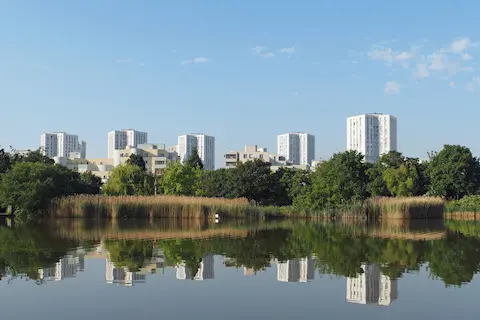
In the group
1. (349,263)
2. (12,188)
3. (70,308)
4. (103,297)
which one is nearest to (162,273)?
(103,297)

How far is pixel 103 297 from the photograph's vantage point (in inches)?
317

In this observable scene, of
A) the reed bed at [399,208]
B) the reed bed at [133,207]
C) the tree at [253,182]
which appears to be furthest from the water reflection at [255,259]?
the tree at [253,182]

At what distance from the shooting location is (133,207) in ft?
108

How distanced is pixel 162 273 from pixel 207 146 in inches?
5914

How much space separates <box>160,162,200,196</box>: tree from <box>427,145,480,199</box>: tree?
2219 cm

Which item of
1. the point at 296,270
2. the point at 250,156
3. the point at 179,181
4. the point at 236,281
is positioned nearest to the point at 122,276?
the point at 236,281

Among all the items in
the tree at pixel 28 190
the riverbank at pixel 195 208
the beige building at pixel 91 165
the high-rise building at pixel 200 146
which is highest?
the high-rise building at pixel 200 146

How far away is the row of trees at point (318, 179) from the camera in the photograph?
1549 inches

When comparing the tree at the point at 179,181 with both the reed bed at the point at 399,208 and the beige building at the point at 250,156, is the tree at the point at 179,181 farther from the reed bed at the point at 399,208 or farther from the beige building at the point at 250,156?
the beige building at the point at 250,156

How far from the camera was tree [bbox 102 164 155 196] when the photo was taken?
47.6m

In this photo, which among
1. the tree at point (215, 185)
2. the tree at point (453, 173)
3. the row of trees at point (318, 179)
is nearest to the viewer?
the row of trees at point (318, 179)

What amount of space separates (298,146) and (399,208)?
130 m

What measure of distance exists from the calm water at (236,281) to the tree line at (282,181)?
1829 centimetres

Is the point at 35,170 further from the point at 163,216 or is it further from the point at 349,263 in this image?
the point at 349,263
